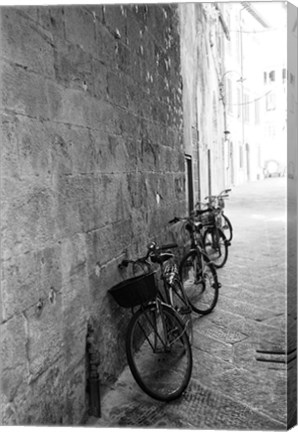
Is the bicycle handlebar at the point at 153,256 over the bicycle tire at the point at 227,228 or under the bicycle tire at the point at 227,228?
under

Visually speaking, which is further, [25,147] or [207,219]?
[207,219]

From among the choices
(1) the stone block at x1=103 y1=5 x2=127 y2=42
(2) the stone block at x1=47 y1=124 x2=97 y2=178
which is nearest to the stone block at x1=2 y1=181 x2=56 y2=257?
(2) the stone block at x1=47 y1=124 x2=97 y2=178

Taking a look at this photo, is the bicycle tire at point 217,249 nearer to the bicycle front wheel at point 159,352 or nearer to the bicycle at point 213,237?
the bicycle at point 213,237

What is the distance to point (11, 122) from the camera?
5.29 feet

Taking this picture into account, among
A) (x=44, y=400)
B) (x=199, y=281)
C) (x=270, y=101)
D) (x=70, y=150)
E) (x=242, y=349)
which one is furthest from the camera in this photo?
(x=199, y=281)

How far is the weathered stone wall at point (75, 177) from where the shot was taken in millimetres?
1658

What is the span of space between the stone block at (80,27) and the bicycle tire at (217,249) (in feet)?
3.27

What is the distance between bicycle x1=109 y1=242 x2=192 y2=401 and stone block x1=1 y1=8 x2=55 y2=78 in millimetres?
1013

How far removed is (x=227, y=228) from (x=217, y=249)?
30cm

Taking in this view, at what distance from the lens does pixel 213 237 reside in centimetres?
272

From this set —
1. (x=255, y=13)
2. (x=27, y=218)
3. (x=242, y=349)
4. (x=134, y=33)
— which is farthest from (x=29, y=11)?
(x=242, y=349)

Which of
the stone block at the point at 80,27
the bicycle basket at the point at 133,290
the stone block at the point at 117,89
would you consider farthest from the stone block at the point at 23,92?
the bicycle basket at the point at 133,290

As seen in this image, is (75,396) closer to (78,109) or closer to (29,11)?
(78,109)

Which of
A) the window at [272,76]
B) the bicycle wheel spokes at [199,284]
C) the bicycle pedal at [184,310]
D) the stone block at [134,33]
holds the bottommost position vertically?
the bicycle pedal at [184,310]
